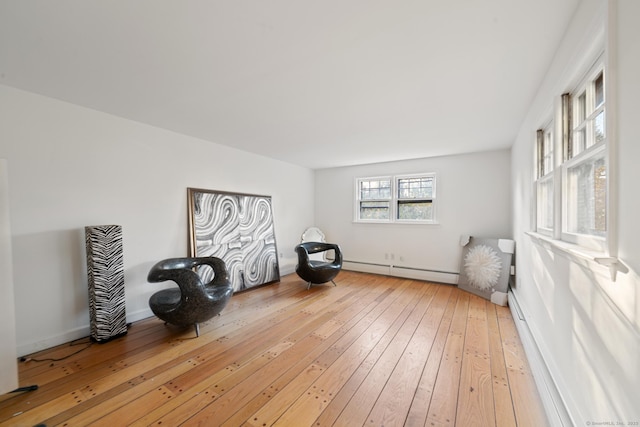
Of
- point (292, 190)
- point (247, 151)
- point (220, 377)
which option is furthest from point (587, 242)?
point (292, 190)

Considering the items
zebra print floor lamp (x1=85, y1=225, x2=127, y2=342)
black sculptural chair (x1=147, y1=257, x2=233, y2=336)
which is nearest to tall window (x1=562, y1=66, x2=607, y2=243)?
black sculptural chair (x1=147, y1=257, x2=233, y2=336)

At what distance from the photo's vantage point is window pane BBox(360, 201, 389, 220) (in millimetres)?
5371

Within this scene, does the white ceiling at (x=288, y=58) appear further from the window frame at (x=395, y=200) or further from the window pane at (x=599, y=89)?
the window frame at (x=395, y=200)

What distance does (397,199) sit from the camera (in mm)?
5199

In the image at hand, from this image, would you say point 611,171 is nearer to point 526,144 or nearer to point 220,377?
point 526,144

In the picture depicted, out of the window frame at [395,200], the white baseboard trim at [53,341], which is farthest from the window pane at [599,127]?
the white baseboard trim at [53,341]

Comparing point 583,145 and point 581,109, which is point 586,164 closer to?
point 583,145

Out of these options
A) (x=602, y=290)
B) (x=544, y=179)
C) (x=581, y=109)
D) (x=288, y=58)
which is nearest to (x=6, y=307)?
(x=288, y=58)

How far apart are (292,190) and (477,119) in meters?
3.65

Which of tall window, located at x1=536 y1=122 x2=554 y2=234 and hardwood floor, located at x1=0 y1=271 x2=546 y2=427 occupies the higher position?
tall window, located at x1=536 y1=122 x2=554 y2=234

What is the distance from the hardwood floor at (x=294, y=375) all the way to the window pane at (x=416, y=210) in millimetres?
2096

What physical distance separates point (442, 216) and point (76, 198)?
5.30m

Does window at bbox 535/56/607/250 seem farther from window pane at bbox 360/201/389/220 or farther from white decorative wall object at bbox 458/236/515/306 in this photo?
window pane at bbox 360/201/389/220

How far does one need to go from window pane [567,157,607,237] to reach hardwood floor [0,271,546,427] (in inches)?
49.7
